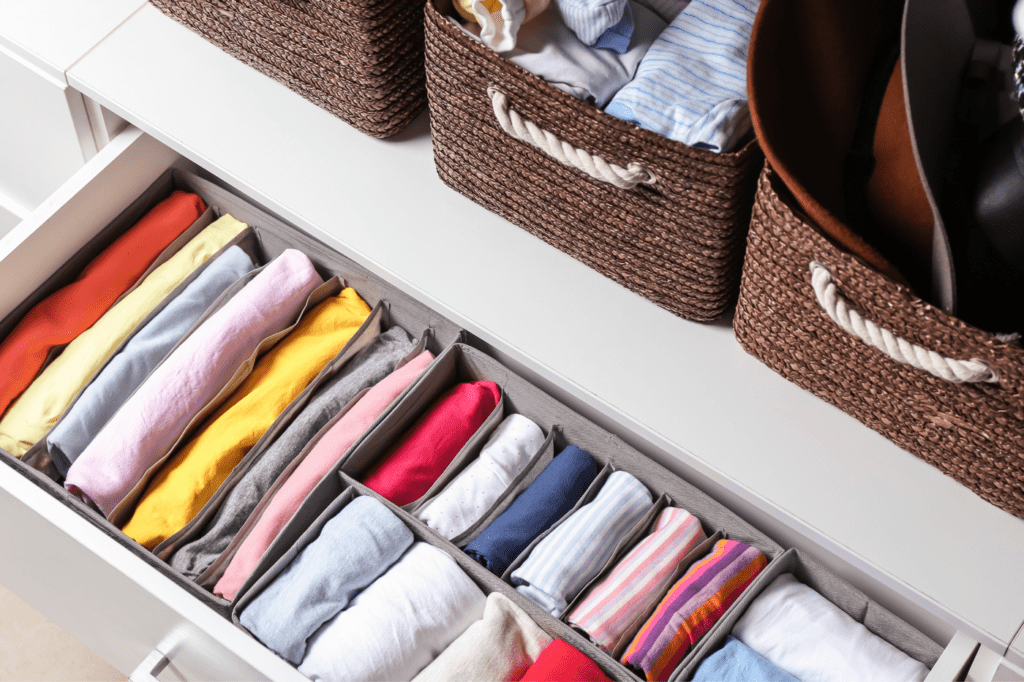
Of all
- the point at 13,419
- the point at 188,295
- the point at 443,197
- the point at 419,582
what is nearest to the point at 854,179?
the point at 443,197

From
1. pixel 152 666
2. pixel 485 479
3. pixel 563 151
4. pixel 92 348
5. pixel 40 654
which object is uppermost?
pixel 563 151

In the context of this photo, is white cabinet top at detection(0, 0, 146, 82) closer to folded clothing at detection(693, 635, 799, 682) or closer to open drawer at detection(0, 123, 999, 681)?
open drawer at detection(0, 123, 999, 681)

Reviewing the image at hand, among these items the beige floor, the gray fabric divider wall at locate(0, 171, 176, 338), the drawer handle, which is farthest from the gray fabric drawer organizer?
the beige floor

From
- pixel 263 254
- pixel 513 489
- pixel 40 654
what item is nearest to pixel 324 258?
pixel 263 254

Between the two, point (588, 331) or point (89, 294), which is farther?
point (89, 294)

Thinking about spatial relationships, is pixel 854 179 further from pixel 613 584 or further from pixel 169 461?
pixel 169 461

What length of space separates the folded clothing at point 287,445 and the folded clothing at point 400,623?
0.43 feet

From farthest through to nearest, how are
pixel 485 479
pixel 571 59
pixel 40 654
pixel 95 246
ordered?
pixel 40 654 < pixel 95 246 < pixel 485 479 < pixel 571 59

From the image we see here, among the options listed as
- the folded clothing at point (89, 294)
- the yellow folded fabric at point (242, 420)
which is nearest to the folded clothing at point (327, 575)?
the yellow folded fabric at point (242, 420)

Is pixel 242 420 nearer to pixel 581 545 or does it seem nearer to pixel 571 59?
pixel 581 545

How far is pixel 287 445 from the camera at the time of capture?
0.92 meters

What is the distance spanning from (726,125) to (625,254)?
0.14 metres

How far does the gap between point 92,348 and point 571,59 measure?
1.87 ft

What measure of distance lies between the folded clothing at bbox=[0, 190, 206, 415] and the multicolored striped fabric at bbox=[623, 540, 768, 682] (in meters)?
0.63
